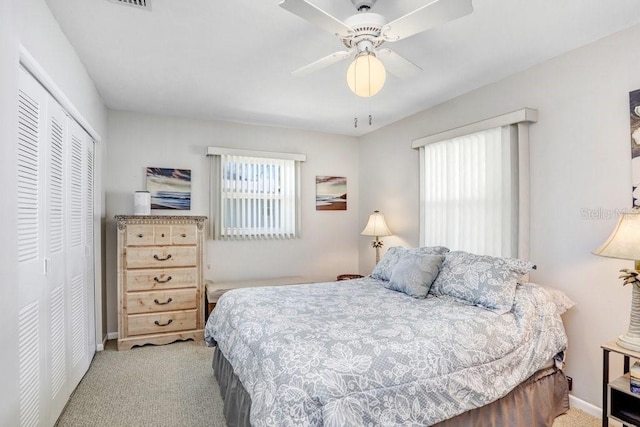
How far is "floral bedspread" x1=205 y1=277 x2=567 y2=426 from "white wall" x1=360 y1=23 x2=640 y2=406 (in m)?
0.33

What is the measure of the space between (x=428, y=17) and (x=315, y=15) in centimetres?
52

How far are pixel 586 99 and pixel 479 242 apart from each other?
1341 millimetres

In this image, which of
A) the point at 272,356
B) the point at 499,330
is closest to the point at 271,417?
the point at 272,356

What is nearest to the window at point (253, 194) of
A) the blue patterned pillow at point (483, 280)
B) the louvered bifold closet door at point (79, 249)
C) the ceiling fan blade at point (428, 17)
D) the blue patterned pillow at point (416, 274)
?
the louvered bifold closet door at point (79, 249)

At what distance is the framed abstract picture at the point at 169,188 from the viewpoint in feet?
13.1

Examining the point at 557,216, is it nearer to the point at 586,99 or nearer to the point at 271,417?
the point at 586,99

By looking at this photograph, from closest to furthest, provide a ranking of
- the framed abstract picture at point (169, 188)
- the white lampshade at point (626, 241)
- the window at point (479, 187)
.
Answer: the white lampshade at point (626, 241)
the window at point (479, 187)
the framed abstract picture at point (169, 188)

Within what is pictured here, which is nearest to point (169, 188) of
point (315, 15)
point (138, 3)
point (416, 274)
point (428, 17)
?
point (138, 3)

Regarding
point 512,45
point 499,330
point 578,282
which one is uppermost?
point 512,45

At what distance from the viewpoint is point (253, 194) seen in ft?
14.5

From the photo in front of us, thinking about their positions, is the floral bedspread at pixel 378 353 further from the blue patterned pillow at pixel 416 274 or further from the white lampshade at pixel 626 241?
the white lampshade at pixel 626 241

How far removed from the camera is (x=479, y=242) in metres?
3.14

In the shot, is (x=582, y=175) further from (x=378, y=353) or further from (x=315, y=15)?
(x=315, y=15)

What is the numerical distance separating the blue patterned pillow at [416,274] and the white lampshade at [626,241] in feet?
3.53
